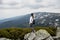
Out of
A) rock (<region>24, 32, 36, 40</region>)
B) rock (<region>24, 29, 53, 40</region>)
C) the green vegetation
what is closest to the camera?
rock (<region>24, 29, 53, 40</region>)

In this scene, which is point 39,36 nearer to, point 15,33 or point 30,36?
point 30,36

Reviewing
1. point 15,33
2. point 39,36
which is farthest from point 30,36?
point 15,33

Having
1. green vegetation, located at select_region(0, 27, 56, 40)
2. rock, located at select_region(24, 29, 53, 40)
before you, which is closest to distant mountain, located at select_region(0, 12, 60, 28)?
green vegetation, located at select_region(0, 27, 56, 40)

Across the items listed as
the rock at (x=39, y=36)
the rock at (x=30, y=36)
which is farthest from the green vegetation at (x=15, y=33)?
the rock at (x=39, y=36)

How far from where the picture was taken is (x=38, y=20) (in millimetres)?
16578

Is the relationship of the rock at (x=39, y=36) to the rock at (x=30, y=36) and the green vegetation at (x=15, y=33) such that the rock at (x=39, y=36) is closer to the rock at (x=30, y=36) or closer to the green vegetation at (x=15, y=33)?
the rock at (x=30, y=36)

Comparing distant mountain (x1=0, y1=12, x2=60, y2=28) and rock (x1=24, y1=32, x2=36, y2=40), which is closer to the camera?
rock (x1=24, y1=32, x2=36, y2=40)

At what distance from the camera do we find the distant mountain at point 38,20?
1645 cm

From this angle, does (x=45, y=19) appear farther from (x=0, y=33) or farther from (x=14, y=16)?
(x=0, y=33)

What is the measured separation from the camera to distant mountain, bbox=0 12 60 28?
54.0 feet

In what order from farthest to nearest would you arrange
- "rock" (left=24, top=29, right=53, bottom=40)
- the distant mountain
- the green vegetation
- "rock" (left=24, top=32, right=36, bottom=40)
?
the distant mountain
the green vegetation
"rock" (left=24, top=32, right=36, bottom=40)
"rock" (left=24, top=29, right=53, bottom=40)

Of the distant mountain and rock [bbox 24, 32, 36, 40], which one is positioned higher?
the distant mountain

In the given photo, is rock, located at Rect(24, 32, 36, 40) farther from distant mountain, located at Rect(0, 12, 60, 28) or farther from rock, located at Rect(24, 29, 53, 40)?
distant mountain, located at Rect(0, 12, 60, 28)

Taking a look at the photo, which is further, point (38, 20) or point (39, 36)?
point (38, 20)
